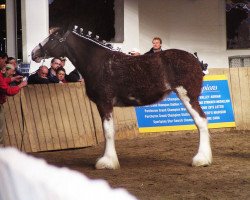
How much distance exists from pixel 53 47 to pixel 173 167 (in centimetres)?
266

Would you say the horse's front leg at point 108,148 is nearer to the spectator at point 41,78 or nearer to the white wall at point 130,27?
the spectator at point 41,78

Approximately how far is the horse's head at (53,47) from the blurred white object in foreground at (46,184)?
292 inches

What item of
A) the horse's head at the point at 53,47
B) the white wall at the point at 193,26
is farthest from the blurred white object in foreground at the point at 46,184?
the white wall at the point at 193,26

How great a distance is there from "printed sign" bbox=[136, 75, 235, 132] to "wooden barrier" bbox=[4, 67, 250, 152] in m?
0.74

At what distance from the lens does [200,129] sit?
26.8 ft

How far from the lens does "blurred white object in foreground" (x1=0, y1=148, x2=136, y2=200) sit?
1080mm

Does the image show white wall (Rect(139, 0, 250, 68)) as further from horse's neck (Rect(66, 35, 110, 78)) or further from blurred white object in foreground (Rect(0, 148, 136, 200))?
blurred white object in foreground (Rect(0, 148, 136, 200))

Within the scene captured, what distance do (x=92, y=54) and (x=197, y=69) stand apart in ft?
5.31

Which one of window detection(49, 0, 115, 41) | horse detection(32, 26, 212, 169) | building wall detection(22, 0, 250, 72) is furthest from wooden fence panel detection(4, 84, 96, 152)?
building wall detection(22, 0, 250, 72)

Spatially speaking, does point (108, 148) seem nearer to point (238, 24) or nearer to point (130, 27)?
point (130, 27)

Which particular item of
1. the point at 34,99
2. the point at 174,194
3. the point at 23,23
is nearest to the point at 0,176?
the point at 174,194

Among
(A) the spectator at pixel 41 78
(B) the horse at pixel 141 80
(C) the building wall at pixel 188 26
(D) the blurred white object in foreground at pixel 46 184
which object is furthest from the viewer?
(C) the building wall at pixel 188 26

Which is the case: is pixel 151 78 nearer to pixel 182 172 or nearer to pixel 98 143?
pixel 182 172

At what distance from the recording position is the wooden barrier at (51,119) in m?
9.94
